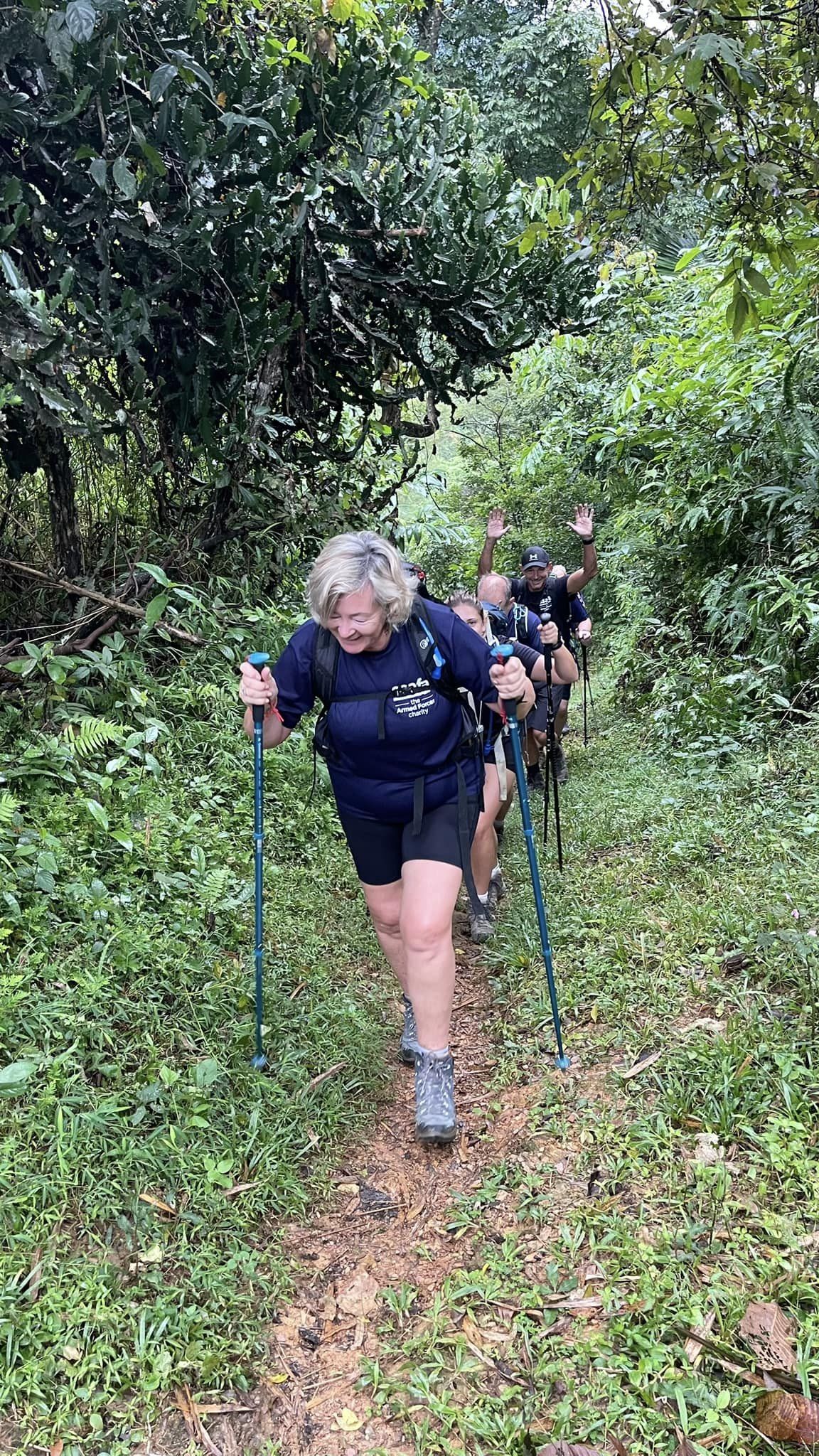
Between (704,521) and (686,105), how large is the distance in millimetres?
5928

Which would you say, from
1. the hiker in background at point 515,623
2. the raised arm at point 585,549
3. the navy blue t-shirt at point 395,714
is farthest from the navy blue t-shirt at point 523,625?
the navy blue t-shirt at point 395,714

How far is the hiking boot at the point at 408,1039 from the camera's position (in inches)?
154

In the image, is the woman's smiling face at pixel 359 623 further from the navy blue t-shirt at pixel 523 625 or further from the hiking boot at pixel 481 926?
the navy blue t-shirt at pixel 523 625

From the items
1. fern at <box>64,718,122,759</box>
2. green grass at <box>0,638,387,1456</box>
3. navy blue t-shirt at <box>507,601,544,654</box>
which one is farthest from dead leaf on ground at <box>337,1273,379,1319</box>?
navy blue t-shirt at <box>507,601,544,654</box>

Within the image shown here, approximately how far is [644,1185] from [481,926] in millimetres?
2223

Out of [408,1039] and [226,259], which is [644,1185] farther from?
[226,259]

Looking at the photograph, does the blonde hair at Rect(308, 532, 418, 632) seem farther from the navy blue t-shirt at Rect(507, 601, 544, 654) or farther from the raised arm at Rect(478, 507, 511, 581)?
the raised arm at Rect(478, 507, 511, 581)

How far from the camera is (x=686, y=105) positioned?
2834 millimetres

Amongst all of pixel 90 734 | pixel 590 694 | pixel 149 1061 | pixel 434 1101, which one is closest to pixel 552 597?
pixel 590 694

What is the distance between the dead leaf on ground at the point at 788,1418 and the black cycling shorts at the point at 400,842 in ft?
5.88

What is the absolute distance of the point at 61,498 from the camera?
5.50 meters

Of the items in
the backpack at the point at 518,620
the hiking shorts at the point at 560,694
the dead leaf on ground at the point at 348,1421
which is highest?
the backpack at the point at 518,620

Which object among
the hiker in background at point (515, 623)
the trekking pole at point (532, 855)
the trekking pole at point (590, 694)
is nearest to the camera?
the trekking pole at point (532, 855)

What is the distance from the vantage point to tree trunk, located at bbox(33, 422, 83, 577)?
531 cm
